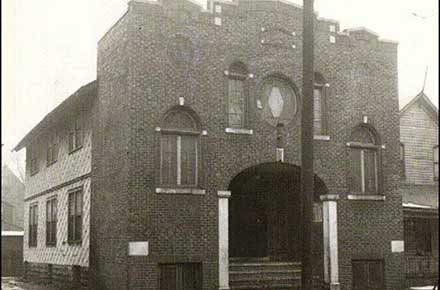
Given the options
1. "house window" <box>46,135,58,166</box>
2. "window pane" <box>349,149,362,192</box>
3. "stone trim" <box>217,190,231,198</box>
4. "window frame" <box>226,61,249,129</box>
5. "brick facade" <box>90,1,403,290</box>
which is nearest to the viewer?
"brick facade" <box>90,1,403,290</box>

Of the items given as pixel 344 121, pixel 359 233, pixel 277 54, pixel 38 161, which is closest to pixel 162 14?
pixel 277 54

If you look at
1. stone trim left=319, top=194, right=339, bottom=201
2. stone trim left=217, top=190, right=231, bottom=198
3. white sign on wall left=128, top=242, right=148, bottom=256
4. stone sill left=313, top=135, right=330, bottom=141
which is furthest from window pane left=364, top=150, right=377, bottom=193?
white sign on wall left=128, top=242, right=148, bottom=256

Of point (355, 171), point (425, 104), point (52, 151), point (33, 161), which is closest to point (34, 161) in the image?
point (33, 161)

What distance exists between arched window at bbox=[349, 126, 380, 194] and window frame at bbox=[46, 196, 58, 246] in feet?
43.5

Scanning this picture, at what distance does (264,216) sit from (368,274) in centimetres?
428

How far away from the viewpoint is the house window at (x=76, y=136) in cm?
2510

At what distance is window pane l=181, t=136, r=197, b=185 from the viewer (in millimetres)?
19500

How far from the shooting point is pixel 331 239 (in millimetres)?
21094

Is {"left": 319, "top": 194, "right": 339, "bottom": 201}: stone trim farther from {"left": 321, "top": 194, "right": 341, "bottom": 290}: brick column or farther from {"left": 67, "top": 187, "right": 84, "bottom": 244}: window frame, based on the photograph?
{"left": 67, "top": 187, "right": 84, "bottom": 244}: window frame

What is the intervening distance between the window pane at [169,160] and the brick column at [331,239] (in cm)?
537

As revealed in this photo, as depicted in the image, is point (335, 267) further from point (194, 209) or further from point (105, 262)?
point (105, 262)

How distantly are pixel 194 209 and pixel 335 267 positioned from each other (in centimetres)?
528

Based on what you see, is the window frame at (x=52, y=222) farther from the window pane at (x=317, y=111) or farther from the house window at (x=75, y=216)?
the window pane at (x=317, y=111)

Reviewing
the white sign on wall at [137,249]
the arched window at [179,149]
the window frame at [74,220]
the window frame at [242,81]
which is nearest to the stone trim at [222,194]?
the arched window at [179,149]
